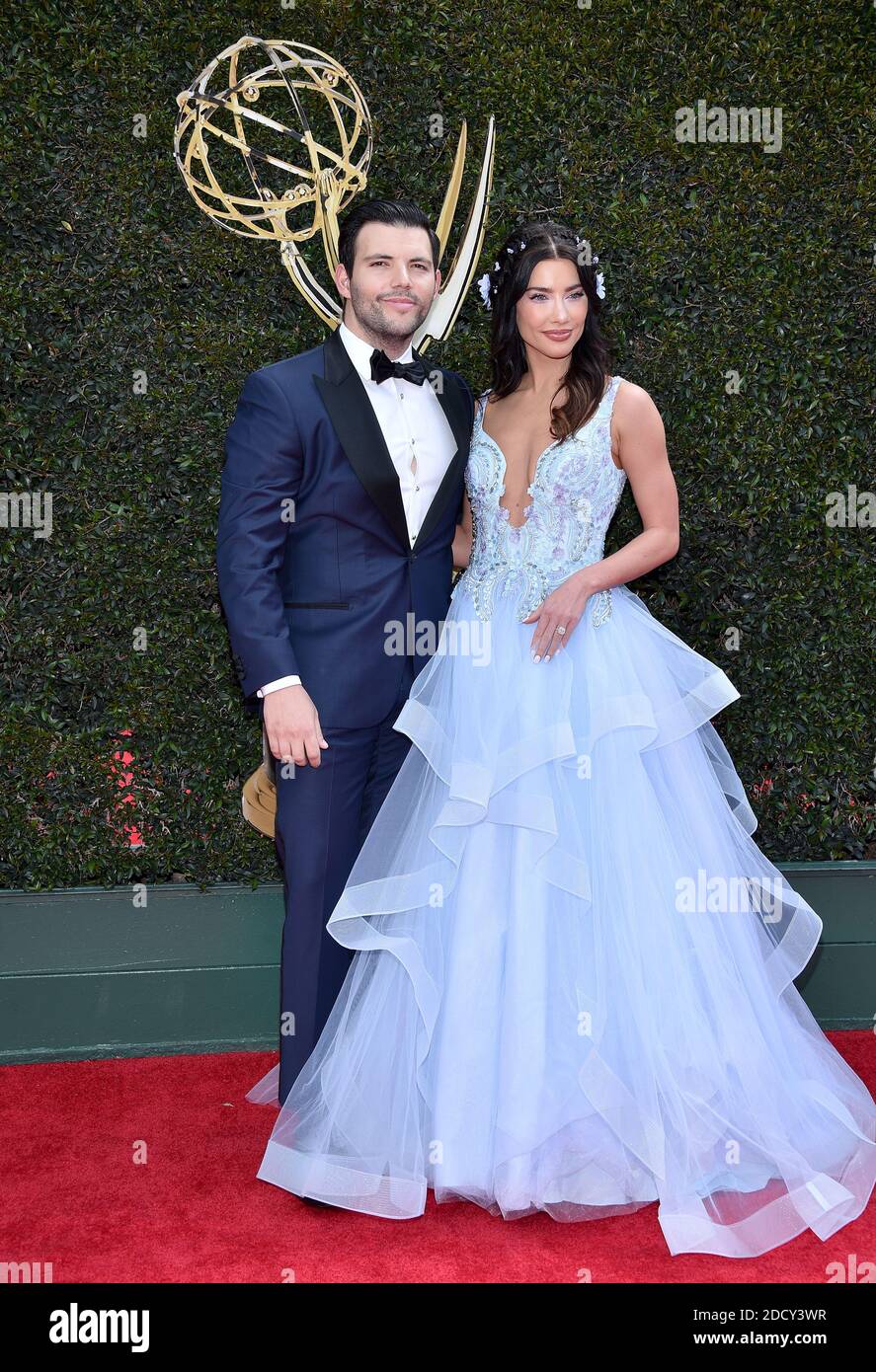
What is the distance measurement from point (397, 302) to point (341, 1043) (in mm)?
1742

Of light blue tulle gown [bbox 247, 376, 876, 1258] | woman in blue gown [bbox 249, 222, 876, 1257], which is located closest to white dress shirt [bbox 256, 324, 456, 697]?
woman in blue gown [bbox 249, 222, 876, 1257]

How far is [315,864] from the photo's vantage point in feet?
9.91

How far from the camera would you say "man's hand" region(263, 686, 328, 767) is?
2822 mm

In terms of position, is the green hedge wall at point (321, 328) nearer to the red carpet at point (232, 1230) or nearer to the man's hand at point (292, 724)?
the red carpet at point (232, 1230)

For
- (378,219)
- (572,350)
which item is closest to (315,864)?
(572,350)

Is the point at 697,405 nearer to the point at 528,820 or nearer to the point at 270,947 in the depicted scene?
the point at 528,820

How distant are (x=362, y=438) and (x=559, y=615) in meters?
0.62

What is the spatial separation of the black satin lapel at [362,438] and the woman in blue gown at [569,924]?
304 millimetres

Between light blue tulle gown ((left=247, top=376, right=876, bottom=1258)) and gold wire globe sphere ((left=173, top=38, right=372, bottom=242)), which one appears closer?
light blue tulle gown ((left=247, top=376, right=876, bottom=1258))

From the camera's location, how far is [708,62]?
3.81 meters

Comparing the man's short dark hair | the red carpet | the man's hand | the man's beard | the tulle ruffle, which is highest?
the man's short dark hair

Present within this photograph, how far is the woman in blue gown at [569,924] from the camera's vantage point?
2713 millimetres

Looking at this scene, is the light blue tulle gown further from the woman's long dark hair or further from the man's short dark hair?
the man's short dark hair

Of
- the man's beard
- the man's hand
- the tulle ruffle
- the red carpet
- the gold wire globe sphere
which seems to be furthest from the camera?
the gold wire globe sphere
